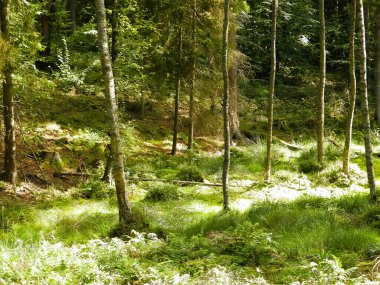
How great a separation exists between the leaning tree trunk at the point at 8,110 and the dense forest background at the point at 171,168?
3cm

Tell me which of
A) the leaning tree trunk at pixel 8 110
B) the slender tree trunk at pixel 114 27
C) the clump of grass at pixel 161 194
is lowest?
the clump of grass at pixel 161 194

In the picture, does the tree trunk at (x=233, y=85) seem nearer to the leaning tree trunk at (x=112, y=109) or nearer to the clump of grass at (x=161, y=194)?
the clump of grass at (x=161, y=194)

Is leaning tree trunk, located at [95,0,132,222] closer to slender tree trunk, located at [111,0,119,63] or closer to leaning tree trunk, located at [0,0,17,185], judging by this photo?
leaning tree trunk, located at [0,0,17,185]

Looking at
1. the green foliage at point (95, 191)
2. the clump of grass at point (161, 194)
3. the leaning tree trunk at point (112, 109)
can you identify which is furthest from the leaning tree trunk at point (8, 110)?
the clump of grass at point (161, 194)

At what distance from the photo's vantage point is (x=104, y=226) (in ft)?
26.7

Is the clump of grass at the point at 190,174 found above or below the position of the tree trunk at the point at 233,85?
below

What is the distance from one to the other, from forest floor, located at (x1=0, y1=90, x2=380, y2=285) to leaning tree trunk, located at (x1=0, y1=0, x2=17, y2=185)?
0.29m

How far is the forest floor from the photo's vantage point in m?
5.42

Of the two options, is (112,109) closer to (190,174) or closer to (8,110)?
(8,110)

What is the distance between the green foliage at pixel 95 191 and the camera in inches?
437

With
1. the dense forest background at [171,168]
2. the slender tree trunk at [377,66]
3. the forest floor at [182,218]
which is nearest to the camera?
the forest floor at [182,218]

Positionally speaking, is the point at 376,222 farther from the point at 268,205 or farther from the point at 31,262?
the point at 31,262

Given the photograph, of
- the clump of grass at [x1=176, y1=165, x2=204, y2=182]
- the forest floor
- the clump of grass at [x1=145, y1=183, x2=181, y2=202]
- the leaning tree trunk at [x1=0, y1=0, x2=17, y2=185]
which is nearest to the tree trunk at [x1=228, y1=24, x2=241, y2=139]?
the forest floor

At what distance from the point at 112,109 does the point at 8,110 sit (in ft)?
13.7
